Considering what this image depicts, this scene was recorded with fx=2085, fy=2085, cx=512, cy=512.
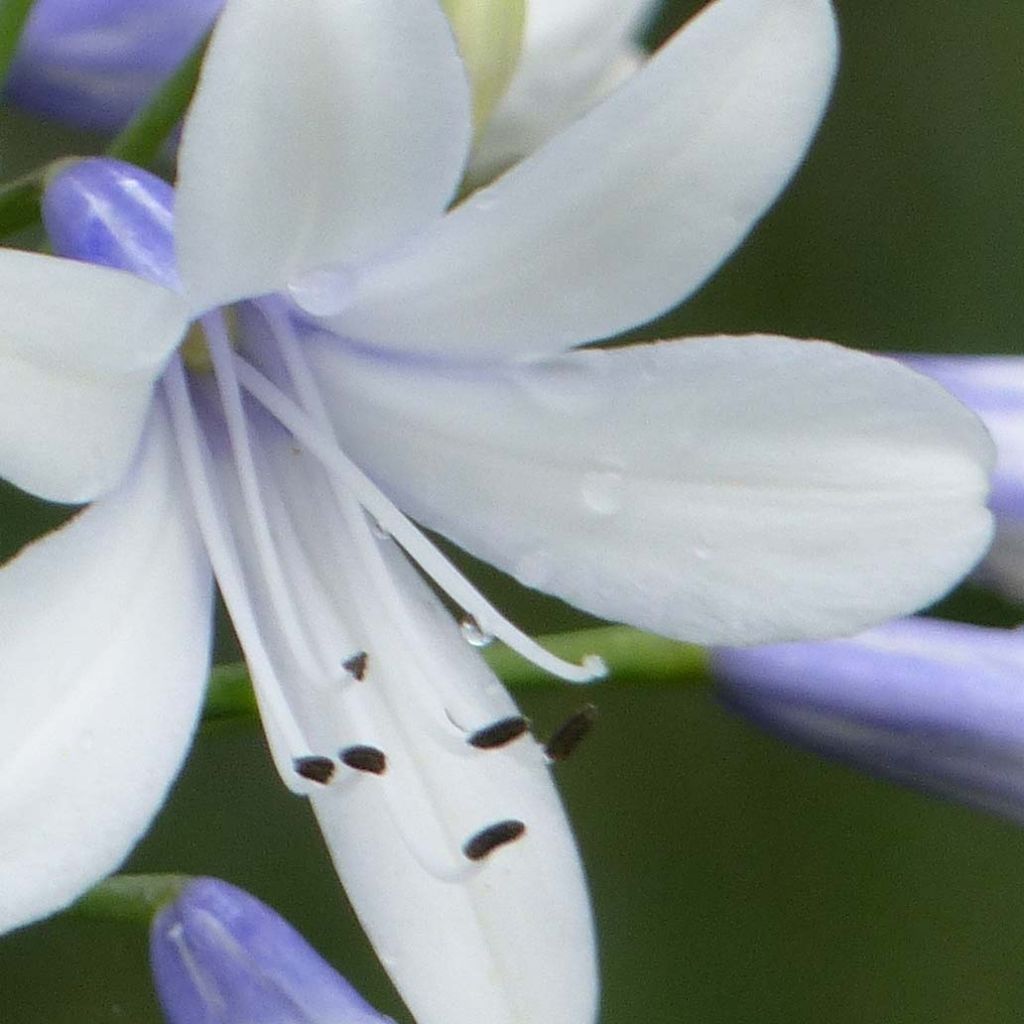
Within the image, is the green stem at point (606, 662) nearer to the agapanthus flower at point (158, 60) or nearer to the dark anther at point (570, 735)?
the dark anther at point (570, 735)

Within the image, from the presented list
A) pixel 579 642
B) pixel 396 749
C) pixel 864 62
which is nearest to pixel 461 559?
pixel 864 62

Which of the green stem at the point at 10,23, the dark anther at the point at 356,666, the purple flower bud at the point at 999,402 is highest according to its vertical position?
the green stem at the point at 10,23

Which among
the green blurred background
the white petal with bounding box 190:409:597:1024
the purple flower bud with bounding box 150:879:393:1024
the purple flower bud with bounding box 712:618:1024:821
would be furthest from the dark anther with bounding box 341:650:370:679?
the green blurred background

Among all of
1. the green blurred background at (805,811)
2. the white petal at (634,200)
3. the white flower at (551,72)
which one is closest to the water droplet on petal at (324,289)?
the white petal at (634,200)

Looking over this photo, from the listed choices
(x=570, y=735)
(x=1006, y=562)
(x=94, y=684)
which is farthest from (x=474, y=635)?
(x=1006, y=562)

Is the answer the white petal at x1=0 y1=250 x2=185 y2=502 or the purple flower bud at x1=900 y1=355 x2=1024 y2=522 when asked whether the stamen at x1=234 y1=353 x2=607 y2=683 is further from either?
the purple flower bud at x1=900 y1=355 x2=1024 y2=522

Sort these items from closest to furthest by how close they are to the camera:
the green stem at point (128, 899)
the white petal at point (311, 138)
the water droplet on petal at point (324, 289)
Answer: the white petal at point (311, 138) < the water droplet on petal at point (324, 289) < the green stem at point (128, 899)

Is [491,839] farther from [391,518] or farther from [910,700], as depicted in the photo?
[910,700]
